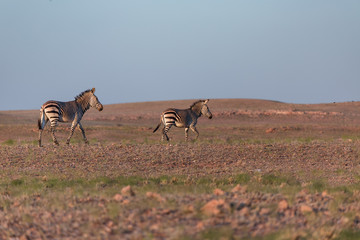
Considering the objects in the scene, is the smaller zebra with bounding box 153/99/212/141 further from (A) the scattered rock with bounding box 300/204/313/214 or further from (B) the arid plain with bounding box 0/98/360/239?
(A) the scattered rock with bounding box 300/204/313/214

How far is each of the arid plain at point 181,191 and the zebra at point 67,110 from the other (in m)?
1.50

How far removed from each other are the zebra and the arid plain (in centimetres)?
150

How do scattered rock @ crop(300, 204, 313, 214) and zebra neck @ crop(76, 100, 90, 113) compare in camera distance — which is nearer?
scattered rock @ crop(300, 204, 313, 214)

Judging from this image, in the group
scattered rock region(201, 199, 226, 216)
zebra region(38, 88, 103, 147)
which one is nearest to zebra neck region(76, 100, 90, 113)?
zebra region(38, 88, 103, 147)

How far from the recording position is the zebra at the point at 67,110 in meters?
23.3

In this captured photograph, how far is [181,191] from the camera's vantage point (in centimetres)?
1216

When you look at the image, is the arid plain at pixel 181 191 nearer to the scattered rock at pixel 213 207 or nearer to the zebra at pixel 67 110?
the scattered rock at pixel 213 207

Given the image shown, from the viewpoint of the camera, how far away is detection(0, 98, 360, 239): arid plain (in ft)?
26.4

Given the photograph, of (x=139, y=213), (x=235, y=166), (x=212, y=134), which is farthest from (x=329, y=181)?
(x=212, y=134)

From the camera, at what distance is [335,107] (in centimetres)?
6638

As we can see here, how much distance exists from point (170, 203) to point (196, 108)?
1900 cm

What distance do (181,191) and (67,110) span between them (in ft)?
41.9

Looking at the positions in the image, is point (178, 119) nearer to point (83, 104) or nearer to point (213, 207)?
point (83, 104)

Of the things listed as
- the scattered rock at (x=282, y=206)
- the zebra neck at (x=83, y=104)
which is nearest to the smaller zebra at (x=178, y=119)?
the zebra neck at (x=83, y=104)
